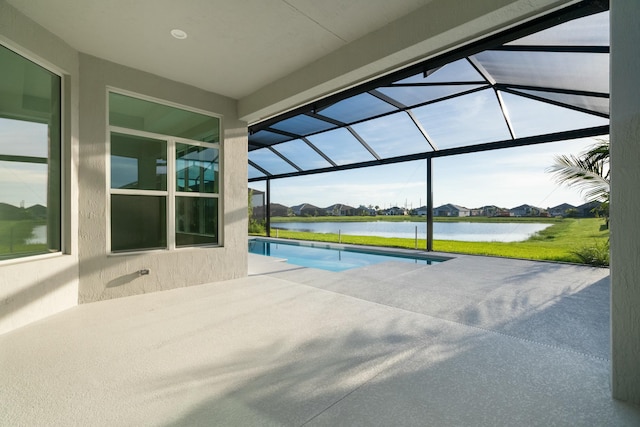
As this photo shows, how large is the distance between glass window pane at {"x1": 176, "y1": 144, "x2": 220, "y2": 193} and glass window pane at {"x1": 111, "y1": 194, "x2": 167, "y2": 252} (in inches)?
18.1

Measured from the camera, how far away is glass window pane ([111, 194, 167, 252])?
13.8 feet

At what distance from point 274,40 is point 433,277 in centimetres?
442

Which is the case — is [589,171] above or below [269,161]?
below

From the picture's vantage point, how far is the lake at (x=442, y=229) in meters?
13.4

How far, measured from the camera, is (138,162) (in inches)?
173

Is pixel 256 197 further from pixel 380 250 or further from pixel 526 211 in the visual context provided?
pixel 526 211

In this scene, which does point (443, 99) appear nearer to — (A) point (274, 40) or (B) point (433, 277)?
(B) point (433, 277)

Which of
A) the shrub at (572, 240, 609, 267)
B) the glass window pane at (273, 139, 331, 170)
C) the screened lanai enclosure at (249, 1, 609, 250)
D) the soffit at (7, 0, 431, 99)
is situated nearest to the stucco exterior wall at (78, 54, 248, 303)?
the soffit at (7, 0, 431, 99)

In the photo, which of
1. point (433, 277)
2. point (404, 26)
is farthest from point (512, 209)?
point (404, 26)

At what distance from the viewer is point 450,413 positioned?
1.74 meters

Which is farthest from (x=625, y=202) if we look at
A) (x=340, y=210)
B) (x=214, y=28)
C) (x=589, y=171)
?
(x=340, y=210)

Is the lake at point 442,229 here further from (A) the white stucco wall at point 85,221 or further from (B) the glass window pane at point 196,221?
(A) the white stucco wall at point 85,221

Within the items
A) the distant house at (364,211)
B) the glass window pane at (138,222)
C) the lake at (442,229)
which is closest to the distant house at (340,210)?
the distant house at (364,211)

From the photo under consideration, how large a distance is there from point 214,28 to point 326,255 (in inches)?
309
